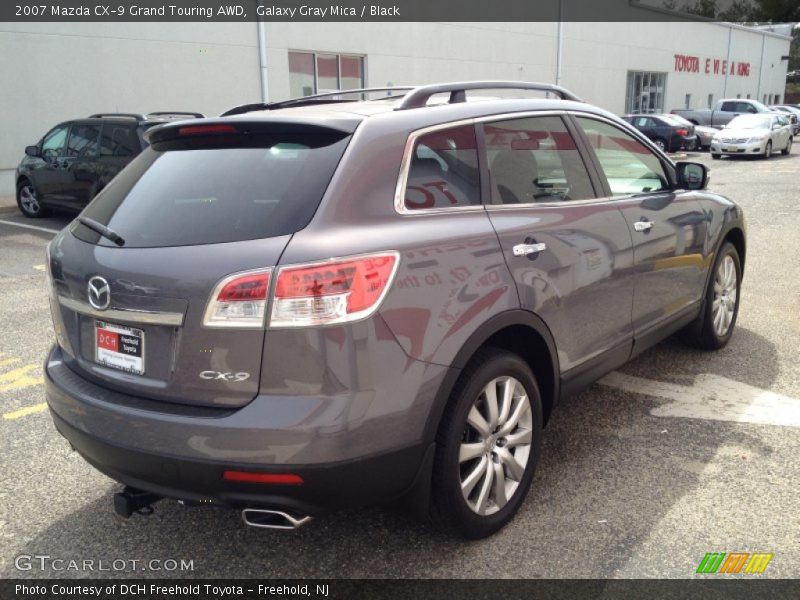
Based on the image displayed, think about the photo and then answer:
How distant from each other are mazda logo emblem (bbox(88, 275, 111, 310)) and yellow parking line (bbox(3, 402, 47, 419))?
6.50 feet

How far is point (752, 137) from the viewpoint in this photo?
80.8 feet

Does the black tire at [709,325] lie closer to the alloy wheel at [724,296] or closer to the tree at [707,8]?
the alloy wheel at [724,296]

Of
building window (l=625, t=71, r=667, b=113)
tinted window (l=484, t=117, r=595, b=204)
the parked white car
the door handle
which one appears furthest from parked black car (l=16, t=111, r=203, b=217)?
building window (l=625, t=71, r=667, b=113)

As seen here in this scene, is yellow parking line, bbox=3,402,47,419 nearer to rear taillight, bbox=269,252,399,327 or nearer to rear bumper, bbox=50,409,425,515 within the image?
rear bumper, bbox=50,409,425,515

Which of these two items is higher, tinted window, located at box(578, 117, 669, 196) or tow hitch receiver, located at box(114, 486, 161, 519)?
tinted window, located at box(578, 117, 669, 196)

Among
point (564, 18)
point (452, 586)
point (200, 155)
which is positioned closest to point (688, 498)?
point (452, 586)

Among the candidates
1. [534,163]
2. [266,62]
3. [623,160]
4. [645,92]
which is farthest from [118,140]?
[645,92]

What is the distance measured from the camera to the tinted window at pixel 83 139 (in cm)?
1091

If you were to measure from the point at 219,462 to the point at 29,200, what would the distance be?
11.9 metres

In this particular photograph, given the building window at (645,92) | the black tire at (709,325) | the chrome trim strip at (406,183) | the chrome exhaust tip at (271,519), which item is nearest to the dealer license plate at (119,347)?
the chrome exhaust tip at (271,519)

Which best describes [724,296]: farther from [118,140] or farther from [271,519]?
[118,140]

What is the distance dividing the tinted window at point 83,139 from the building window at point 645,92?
31.2 m

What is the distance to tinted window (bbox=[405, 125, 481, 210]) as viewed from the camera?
283 cm

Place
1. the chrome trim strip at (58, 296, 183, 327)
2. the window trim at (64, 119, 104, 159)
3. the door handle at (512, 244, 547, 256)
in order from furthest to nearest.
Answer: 1. the window trim at (64, 119, 104, 159)
2. the door handle at (512, 244, 547, 256)
3. the chrome trim strip at (58, 296, 183, 327)
